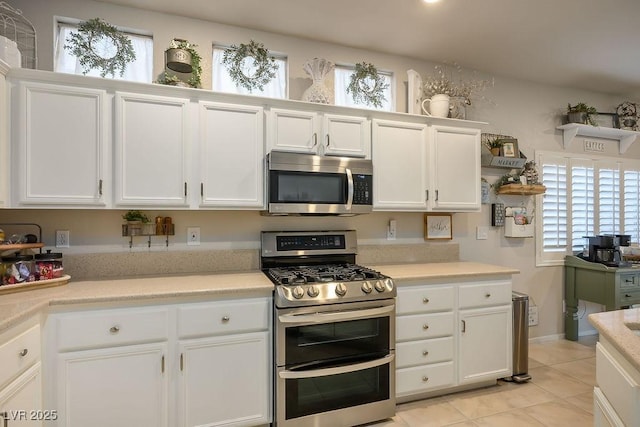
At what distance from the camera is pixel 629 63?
3238 millimetres

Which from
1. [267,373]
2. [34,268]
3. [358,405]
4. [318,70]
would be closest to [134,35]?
[318,70]

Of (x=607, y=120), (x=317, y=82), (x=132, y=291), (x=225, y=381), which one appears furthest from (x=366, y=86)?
(x=607, y=120)

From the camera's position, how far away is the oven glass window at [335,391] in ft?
6.79

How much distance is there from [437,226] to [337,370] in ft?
5.59

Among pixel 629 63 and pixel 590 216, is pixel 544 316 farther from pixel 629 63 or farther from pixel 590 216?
pixel 629 63

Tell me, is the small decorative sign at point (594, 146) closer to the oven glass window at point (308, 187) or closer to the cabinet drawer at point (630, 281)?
the cabinet drawer at point (630, 281)

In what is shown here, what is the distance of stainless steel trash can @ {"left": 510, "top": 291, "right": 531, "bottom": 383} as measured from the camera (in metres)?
2.84

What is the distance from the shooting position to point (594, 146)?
3.98m

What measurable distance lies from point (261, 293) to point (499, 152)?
266cm

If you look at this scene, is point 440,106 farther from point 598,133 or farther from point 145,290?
point 145,290

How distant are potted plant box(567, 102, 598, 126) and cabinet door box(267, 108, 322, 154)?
300 centimetres

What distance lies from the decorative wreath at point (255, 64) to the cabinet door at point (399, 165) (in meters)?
0.90

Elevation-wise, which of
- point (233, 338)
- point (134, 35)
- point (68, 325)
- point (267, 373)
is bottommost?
point (267, 373)

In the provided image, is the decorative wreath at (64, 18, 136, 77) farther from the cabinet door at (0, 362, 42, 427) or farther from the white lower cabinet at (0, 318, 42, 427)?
the cabinet door at (0, 362, 42, 427)
